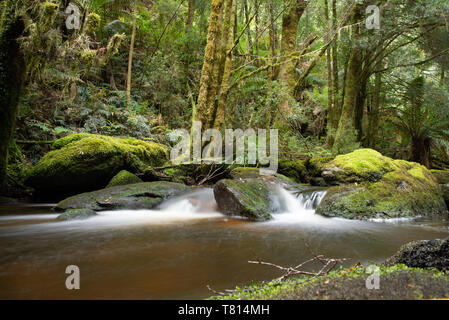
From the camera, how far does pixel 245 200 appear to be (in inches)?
236

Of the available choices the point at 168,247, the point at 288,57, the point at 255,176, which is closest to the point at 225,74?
the point at 288,57

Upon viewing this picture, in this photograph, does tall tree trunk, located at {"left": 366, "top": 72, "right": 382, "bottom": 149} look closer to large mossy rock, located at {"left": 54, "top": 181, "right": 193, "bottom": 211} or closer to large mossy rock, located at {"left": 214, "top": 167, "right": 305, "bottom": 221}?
large mossy rock, located at {"left": 214, "top": 167, "right": 305, "bottom": 221}

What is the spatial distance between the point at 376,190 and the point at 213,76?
20.4 feet

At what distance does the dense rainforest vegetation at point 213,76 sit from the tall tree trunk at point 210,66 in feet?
0.11

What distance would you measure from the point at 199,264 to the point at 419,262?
213 cm

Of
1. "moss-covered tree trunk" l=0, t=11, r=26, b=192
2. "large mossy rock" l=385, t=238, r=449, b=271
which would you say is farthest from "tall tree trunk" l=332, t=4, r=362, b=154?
"moss-covered tree trunk" l=0, t=11, r=26, b=192

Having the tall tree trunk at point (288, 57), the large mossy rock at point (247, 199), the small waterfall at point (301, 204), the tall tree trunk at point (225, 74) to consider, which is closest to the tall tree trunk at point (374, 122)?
the tall tree trunk at point (288, 57)

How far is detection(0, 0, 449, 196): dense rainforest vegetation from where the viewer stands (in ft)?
19.5

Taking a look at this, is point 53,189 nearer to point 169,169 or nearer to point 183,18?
point 169,169

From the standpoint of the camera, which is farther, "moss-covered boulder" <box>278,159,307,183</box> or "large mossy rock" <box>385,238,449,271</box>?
"moss-covered boulder" <box>278,159,307,183</box>

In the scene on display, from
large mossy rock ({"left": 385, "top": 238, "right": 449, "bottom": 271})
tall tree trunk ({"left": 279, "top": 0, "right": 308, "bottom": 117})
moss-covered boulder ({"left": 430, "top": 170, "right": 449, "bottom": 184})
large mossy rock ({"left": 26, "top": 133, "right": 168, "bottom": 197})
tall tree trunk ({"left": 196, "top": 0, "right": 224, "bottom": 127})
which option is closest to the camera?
large mossy rock ({"left": 385, "top": 238, "right": 449, "bottom": 271})

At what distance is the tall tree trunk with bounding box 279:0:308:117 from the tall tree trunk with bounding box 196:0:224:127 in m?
2.71

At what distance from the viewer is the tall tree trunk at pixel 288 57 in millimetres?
10344

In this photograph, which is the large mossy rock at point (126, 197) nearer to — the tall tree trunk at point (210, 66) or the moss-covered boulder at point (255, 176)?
the moss-covered boulder at point (255, 176)
